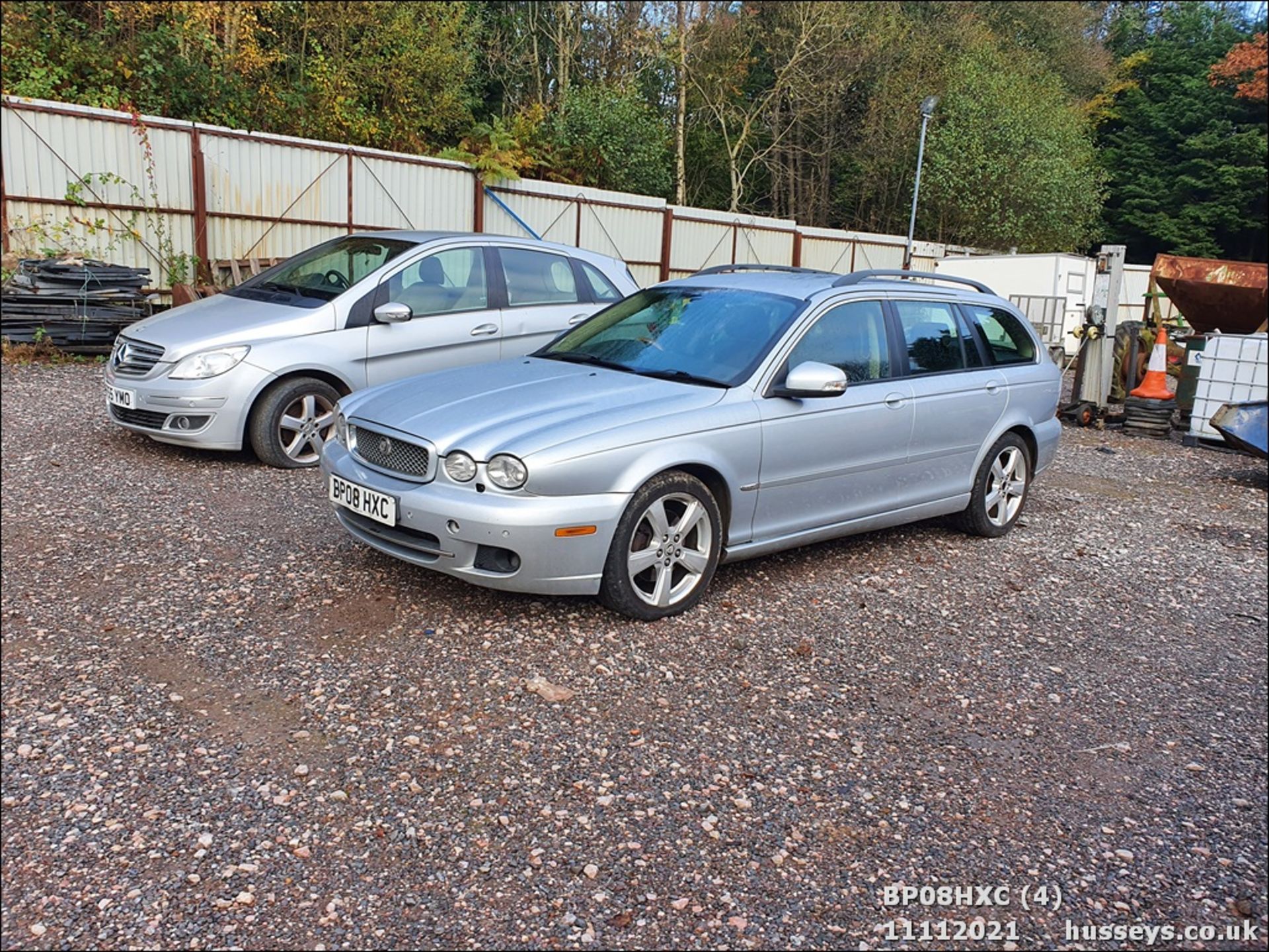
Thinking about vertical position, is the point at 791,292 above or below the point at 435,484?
above

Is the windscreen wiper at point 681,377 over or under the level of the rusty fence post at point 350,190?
under

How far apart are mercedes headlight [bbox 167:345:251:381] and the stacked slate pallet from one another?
5343 mm

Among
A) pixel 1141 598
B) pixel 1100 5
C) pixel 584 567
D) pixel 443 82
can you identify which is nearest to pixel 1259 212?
pixel 1100 5

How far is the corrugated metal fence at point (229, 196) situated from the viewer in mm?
12227

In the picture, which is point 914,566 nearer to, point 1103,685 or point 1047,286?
point 1103,685

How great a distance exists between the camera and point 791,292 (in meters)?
5.50

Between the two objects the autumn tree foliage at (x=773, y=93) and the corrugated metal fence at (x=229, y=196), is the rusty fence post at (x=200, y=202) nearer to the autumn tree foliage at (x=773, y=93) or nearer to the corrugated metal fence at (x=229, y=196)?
the corrugated metal fence at (x=229, y=196)

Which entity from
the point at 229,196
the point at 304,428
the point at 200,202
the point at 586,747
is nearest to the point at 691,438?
the point at 586,747

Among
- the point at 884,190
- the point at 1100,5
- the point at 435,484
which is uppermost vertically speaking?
the point at 1100,5

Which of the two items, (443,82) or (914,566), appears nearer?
(914,566)

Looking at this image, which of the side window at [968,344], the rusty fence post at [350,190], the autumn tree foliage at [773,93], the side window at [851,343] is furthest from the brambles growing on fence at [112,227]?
the side window at [968,344]

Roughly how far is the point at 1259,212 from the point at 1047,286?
29431 mm

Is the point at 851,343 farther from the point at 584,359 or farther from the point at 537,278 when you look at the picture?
the point at 537,278

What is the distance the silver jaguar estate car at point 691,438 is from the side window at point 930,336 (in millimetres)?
16
